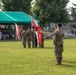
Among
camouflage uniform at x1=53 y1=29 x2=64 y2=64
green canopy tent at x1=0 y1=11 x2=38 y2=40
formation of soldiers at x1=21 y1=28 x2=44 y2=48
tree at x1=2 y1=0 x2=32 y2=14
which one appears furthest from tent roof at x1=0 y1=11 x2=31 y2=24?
camouflage uniform at x1=53 y1=29 x2=64 y2=64

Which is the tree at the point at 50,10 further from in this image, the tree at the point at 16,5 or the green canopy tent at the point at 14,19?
the green canopy tent at the point at 14,19

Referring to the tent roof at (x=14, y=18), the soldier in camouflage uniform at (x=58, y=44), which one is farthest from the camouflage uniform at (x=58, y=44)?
the tent roof at (x=14, y=18)

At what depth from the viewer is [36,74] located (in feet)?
42.5

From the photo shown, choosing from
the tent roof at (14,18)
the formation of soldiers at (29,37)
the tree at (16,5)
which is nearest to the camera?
the formation of soldiers at (29,37)

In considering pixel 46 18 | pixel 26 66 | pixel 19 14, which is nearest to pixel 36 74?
pixel 26 66

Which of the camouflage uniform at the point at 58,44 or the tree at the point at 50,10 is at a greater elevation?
the tree at the point at 50,10

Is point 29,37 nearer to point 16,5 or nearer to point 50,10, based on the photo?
point 50,10

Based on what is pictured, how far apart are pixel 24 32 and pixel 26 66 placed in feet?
47.0

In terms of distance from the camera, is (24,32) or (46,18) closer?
(24,32)

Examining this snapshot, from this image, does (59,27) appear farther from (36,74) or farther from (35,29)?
(35,29)

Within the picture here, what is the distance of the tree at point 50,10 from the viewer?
61.0 m

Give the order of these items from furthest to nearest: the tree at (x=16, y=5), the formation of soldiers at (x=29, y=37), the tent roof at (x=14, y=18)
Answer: the tree at (x=16, y=5), the tent roof at (x=14, y=18), the formation of soldiers at (x=29, y=37)

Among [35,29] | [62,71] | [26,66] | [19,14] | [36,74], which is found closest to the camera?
[36,74]

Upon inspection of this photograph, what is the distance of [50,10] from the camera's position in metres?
60.9
